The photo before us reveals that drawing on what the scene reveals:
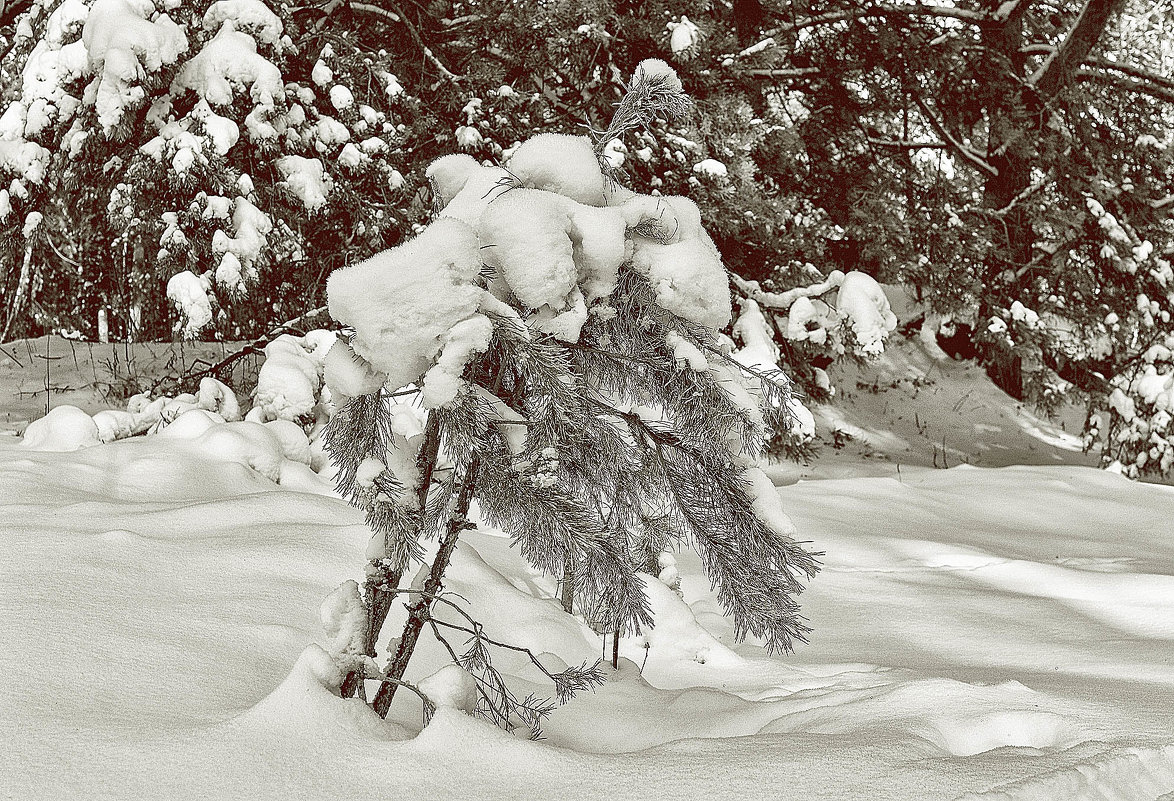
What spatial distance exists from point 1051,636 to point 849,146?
598 centimetres

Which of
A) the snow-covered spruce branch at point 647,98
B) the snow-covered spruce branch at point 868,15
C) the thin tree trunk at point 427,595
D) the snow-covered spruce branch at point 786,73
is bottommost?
the thin tree trunk at point 427,595

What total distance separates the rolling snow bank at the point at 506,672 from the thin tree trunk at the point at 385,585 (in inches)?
1.6

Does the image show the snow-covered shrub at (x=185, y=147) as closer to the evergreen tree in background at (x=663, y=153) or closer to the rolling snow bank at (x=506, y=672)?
the evergreen tree in background at (x=663, y=153)

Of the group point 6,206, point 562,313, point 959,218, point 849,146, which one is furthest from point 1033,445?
point 562,313

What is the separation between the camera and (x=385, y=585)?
1.70 metres

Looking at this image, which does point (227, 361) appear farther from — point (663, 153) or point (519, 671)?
point (519, 671)

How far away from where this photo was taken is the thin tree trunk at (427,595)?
1676 mm

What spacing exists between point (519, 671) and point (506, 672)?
3 cm

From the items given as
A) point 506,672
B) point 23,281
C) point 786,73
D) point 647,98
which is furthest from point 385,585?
point 786,73

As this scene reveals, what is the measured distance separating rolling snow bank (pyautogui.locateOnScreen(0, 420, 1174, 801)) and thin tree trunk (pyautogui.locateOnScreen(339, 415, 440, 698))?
0.04m

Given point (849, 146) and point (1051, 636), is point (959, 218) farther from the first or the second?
point (1051, 636)

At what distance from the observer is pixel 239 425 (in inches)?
175

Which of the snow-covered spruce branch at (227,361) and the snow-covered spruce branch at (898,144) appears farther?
the snow-covered spruce branch at (898,144)

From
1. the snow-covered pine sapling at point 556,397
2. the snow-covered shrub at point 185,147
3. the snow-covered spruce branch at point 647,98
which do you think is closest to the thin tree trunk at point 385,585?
the snow-covered pine sapling at point 556,397
